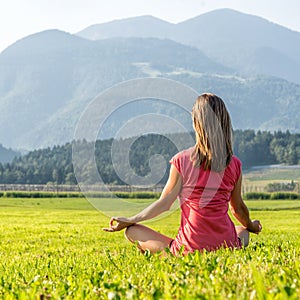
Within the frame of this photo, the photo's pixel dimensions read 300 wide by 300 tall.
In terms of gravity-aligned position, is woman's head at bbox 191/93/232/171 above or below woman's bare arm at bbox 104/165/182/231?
above

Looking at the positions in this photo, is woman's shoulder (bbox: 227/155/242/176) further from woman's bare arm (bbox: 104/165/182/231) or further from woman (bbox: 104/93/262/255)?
woman's bare arm (bbox: 104/165/182/231)

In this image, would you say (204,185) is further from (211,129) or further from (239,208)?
(239,208)

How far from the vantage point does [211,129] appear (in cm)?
548

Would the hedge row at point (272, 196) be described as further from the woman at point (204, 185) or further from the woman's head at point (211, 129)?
the woman's head at point (211, 129)

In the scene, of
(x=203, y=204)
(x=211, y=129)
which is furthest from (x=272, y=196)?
(x=211, y=129)

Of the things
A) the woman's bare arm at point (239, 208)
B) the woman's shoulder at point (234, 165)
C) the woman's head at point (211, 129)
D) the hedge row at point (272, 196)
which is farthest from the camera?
the hedge row at point (272, 196)

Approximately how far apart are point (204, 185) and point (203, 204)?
0.19m

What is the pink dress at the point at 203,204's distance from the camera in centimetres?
570

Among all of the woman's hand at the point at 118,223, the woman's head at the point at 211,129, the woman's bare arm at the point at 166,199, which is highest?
the woman's head at the point at 211,129

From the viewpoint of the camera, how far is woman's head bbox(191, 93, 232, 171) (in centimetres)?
548

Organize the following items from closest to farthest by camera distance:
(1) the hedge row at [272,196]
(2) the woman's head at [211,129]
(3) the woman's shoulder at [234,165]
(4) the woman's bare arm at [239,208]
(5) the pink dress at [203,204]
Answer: (2) the woman's head at [211,129] → (5) the pink dress at [203,204] → (3) the woman's shoulder at [234,165] → (4) the woman's bare arm at [239,208] → (1) the hedge row at [272,196]

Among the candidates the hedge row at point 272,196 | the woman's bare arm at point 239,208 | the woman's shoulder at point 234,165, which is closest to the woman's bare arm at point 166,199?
the woman's shoulder at point 234,165

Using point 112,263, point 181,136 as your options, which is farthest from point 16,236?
point 112,263

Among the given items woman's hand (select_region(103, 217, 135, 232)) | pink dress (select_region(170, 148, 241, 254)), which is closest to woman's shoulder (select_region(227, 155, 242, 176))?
pink dress (select_region(170, 148, 241, 254))
